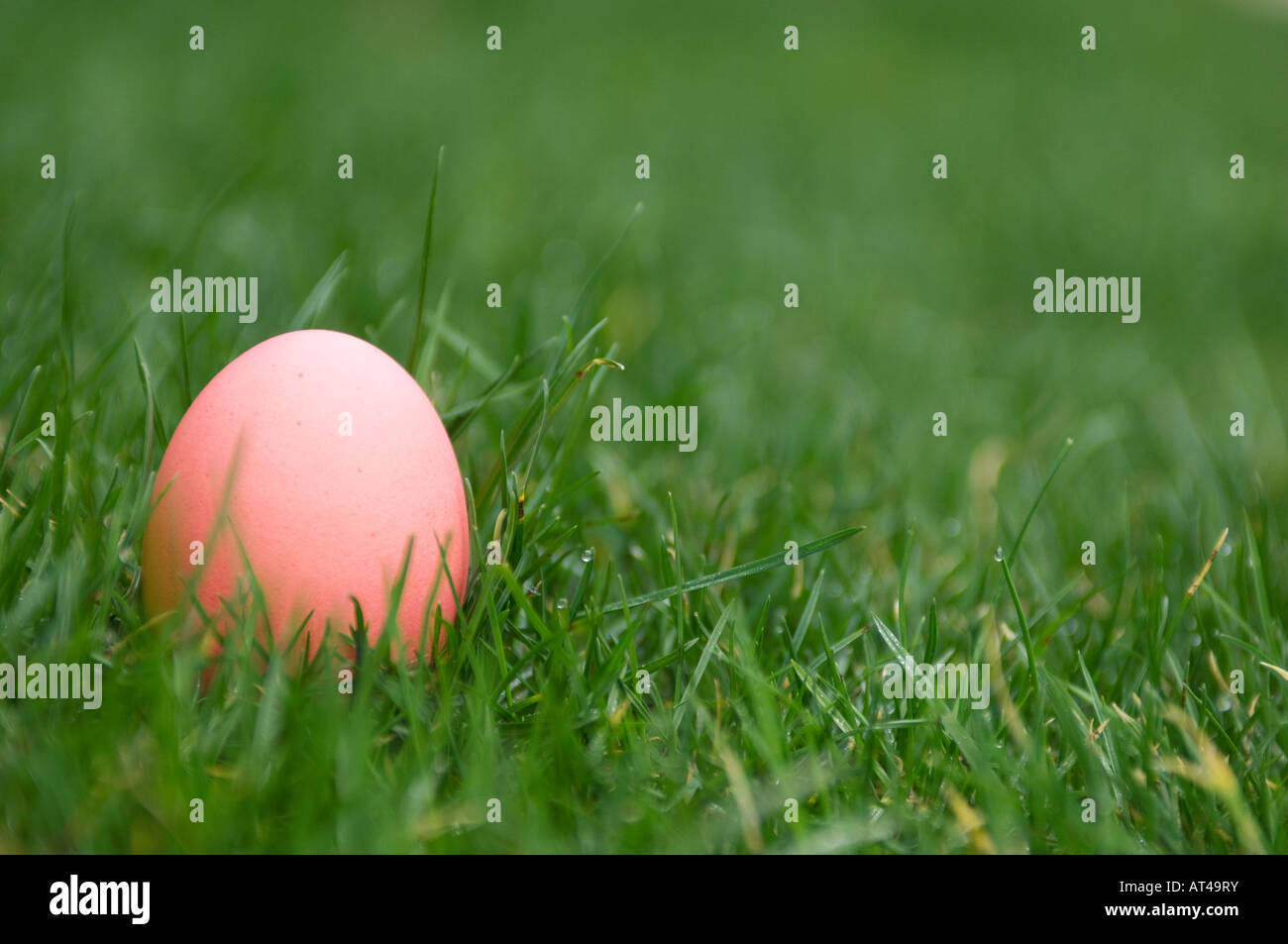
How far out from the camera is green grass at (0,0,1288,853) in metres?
1.42

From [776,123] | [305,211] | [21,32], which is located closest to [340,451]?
[305,211]

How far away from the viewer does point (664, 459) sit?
2.42 m

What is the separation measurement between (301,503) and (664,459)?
42.7 inches

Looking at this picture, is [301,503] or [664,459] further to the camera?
[664,459]

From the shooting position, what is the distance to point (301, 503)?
147 centimetres

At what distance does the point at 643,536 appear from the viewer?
→ 2.10 meters

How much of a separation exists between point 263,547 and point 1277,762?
1.56 meters

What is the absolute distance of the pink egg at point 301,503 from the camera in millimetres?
1471

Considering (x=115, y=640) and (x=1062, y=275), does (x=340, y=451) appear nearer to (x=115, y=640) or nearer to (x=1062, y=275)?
(x=115, y=640)

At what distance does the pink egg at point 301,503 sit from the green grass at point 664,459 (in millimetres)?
86

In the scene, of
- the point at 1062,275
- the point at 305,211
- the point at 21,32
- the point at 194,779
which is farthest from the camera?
the point at 21,32

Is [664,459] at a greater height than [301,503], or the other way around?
[664,459]

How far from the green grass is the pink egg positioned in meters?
0.09

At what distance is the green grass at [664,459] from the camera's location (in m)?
1.42
